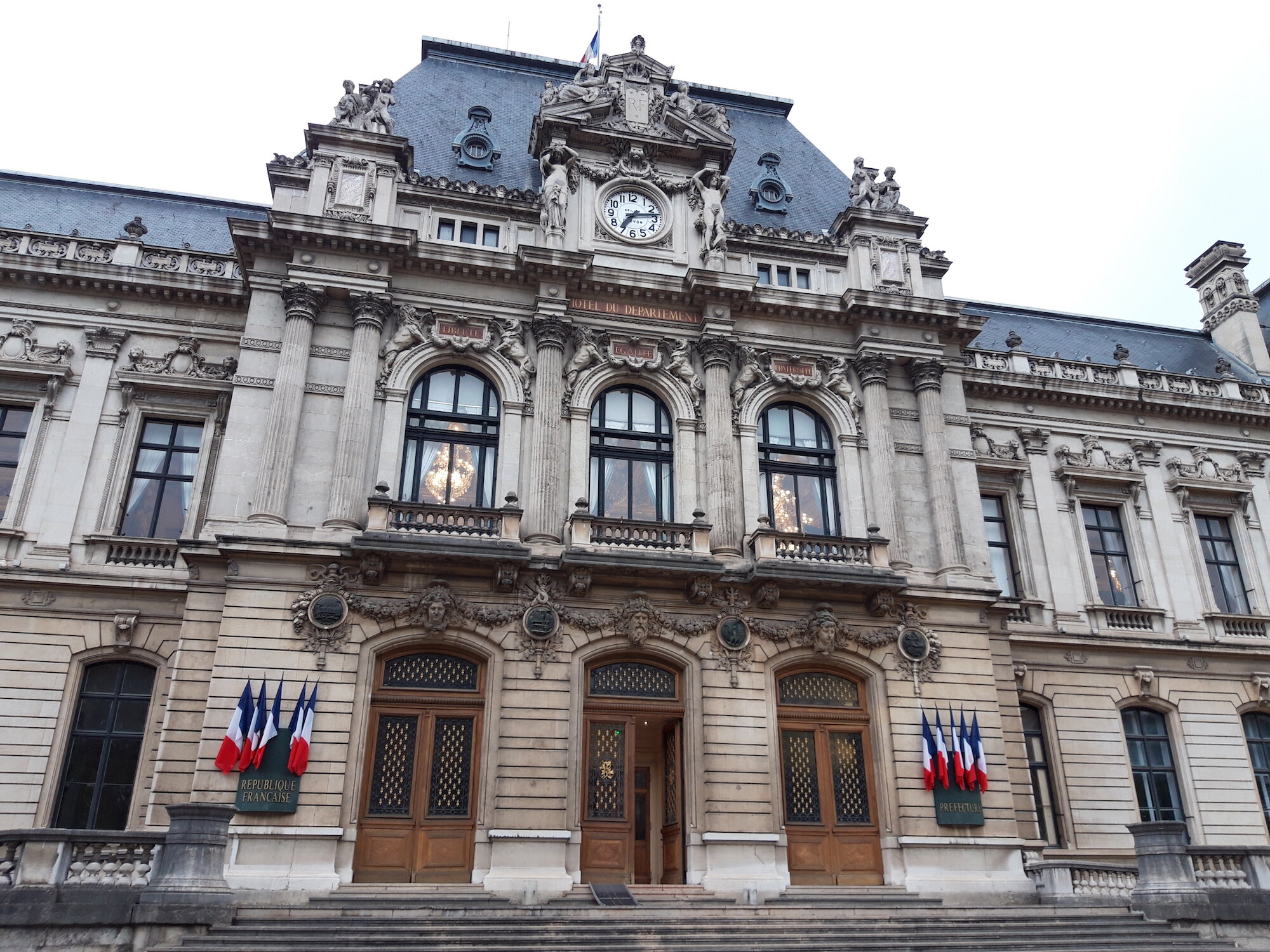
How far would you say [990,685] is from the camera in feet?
68.4

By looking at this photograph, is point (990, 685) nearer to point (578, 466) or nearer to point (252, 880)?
point (578, 466)

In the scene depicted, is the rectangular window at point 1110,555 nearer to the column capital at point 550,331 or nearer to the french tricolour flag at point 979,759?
the french tricolour flag at point 979,759

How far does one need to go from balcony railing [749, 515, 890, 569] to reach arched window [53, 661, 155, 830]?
515 inches

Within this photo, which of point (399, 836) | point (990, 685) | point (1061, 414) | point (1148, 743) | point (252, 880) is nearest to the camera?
point (252, 880)

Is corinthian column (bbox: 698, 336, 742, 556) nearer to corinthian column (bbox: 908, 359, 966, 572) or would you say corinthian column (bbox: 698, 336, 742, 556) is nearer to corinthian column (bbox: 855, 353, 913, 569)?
corinthian column (bbox: 855, 353, 913, 569)

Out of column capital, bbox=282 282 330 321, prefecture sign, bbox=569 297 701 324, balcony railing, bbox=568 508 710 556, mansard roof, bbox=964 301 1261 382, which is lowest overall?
balcony railing, bbox=568 508 710 556

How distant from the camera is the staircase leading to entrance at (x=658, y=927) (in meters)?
13.9

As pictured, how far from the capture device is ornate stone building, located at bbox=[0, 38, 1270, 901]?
18328 mm

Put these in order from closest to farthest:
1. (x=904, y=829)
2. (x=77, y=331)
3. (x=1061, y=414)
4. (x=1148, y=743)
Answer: (x=904, y=829) < (x=77, y=331) < (x=1148, y=743) < (x=1061, y=414)

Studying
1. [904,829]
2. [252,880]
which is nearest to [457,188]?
[252,880]

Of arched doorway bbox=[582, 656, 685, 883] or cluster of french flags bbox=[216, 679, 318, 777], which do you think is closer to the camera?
cluster of french flags bbox=[216, 679, 318, 777]

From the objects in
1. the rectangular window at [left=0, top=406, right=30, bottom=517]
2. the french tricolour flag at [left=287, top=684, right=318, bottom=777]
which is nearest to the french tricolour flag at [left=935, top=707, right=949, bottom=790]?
the french tricolour flag at [left=287, top=684, right=318, bottom=777]

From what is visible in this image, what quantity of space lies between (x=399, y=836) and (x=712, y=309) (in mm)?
13124

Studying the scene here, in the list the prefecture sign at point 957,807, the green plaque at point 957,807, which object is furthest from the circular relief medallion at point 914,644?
the green plaque at point 957,807
